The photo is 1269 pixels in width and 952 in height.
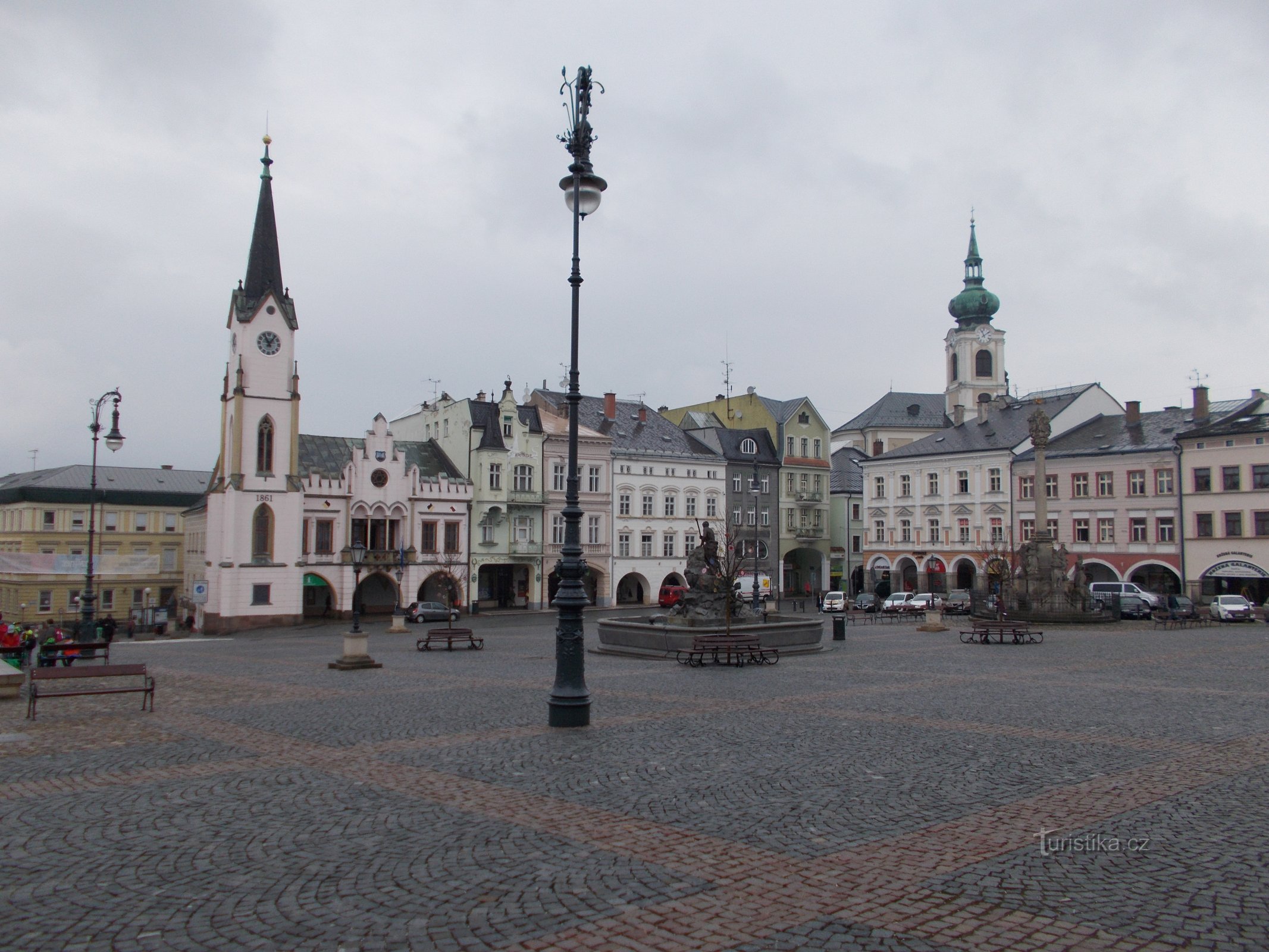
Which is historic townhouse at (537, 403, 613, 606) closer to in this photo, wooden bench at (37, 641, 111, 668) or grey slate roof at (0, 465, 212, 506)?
grey slate roof at (0, 465, 212, 506)

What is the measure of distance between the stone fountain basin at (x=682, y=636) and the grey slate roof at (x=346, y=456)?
3098 cm

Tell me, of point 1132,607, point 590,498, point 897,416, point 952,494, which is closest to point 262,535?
point 590,498

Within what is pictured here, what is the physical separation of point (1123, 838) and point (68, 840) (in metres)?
A: 8.89

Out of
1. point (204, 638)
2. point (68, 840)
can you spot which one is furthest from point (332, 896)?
point (204, 638)

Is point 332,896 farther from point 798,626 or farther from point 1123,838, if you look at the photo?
point 798,626

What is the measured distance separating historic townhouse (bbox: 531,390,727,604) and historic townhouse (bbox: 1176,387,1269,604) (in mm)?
27428

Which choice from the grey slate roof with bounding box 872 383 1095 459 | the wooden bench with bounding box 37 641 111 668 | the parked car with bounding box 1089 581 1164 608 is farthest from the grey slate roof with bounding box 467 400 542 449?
the wooden bench with bounding box 37 641 111 668

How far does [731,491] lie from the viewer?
7169 cm

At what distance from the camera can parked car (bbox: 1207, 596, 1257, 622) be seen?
143ft

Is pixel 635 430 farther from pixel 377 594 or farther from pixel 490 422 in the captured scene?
pixel 377 594

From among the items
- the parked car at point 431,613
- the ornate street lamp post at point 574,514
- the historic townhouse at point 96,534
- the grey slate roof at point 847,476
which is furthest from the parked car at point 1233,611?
the historic townhouse at point 96,534

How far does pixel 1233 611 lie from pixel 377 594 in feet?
140

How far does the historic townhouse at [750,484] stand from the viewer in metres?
71.6
